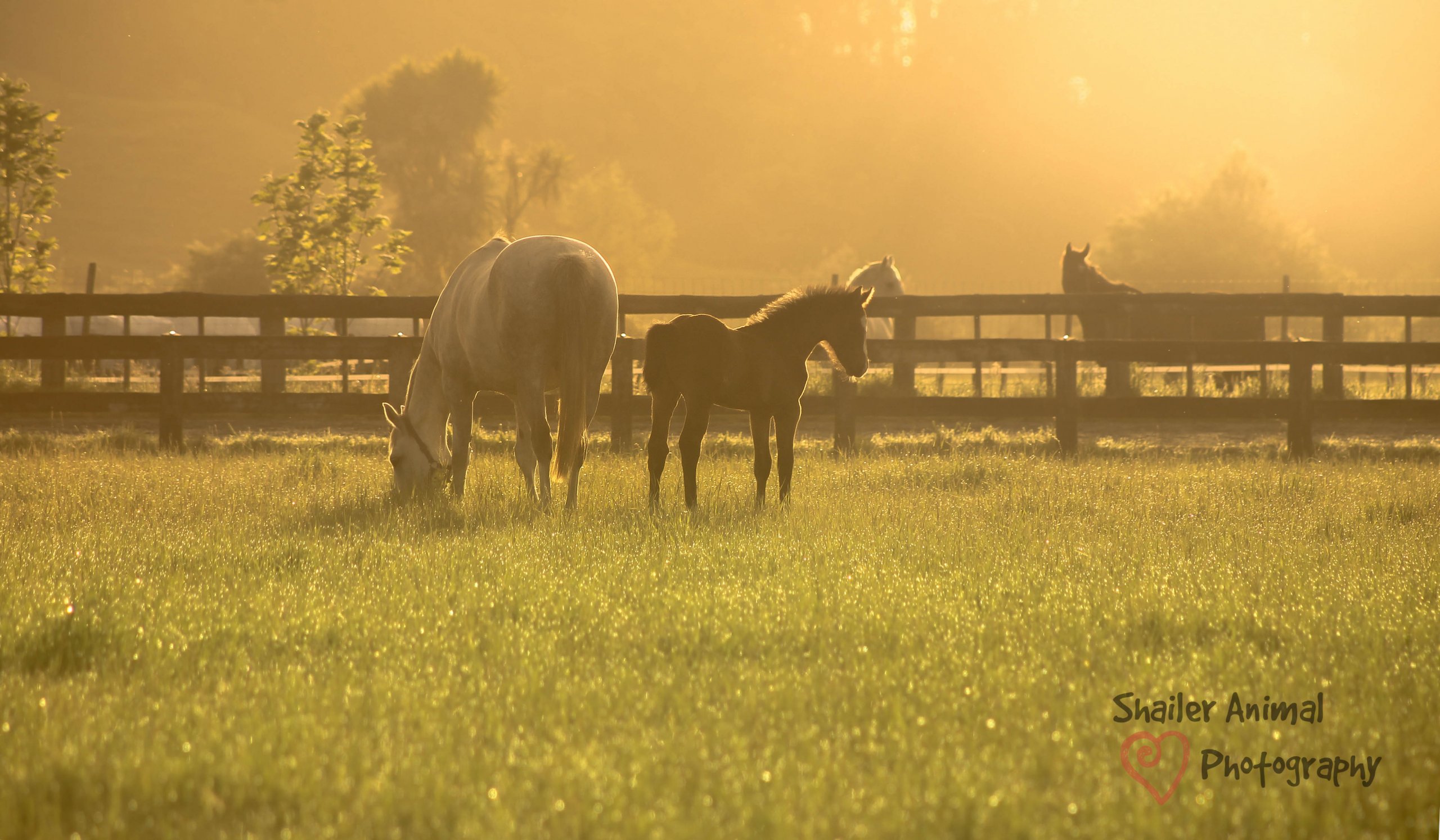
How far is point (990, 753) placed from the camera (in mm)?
2605

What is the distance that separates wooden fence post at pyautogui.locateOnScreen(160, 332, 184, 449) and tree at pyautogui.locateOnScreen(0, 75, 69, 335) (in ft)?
41.8

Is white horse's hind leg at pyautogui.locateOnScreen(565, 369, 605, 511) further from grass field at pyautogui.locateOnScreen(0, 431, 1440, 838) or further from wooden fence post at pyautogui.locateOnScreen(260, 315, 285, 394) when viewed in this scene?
wooden fence post at pyautogui.locateOnScreen(260, 315, 285, 394)

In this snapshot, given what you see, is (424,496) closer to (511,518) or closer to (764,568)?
(511,518)

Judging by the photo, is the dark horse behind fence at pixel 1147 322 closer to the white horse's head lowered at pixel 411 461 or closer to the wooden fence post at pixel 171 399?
the white horse's head lowered at pixel 411 461

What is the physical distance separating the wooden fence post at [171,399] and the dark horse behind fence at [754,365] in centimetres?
679

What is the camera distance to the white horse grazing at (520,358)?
6.67 m

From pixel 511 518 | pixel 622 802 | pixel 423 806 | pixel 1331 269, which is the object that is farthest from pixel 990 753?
pixel 1331 269

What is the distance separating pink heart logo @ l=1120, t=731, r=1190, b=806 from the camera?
2453 mm

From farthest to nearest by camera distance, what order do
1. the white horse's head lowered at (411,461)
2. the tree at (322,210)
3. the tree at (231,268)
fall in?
the tree at (231,268) → the tree at (322,210) → the white horse's head lowered at (411,461)

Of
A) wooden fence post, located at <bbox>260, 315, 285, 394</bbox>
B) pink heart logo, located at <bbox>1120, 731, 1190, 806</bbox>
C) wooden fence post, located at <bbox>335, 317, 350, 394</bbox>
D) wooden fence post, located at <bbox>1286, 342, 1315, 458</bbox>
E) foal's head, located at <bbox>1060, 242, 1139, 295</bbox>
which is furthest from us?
foal's head, located at <bbox>1060, 242, 1139, 295</bbox>

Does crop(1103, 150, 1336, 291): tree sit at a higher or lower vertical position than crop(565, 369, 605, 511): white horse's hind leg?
higher

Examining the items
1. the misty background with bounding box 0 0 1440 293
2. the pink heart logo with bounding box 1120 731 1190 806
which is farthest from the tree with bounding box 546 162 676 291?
the pink heart logo with bounding box 1120 731 1190 806

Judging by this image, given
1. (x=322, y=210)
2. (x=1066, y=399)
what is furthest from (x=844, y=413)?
(x=322, y=210)

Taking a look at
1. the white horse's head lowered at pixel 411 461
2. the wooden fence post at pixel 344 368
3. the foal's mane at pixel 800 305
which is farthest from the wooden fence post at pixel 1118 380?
the wooden fence post at pixel 344 368
